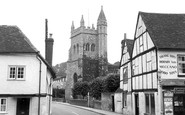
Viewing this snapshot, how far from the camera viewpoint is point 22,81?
20.6 metres

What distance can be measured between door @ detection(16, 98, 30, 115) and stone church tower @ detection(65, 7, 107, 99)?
177ft

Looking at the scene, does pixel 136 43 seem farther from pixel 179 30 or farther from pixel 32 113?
pixel 32 113

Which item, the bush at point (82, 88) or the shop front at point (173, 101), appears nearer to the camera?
the shop front at point (173, 101)

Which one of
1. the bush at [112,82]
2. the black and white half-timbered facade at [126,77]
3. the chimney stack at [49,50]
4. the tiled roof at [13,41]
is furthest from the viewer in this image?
the bush at [112,82]

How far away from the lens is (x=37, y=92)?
68.2 ft

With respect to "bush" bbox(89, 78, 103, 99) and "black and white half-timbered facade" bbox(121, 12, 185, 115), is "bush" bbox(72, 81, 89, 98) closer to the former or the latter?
"bush" bbox(89, 78, 103, 99)

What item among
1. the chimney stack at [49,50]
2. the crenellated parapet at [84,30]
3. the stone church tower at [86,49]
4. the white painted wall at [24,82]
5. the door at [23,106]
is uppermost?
the crenellated parapet at [84,30]

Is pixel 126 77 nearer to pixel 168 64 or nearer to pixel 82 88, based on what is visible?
pixel 168 64

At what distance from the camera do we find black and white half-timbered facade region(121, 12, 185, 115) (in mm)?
19859

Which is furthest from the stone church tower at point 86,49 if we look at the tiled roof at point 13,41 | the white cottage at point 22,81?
the white cottage at point 22,81

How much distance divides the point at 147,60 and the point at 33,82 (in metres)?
9.46

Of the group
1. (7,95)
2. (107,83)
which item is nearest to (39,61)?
(7,95)

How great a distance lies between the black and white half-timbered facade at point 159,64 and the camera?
65.2 feet

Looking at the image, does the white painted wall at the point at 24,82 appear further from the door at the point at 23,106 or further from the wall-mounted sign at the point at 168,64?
the wall-mounted sign at the point at 168,64
